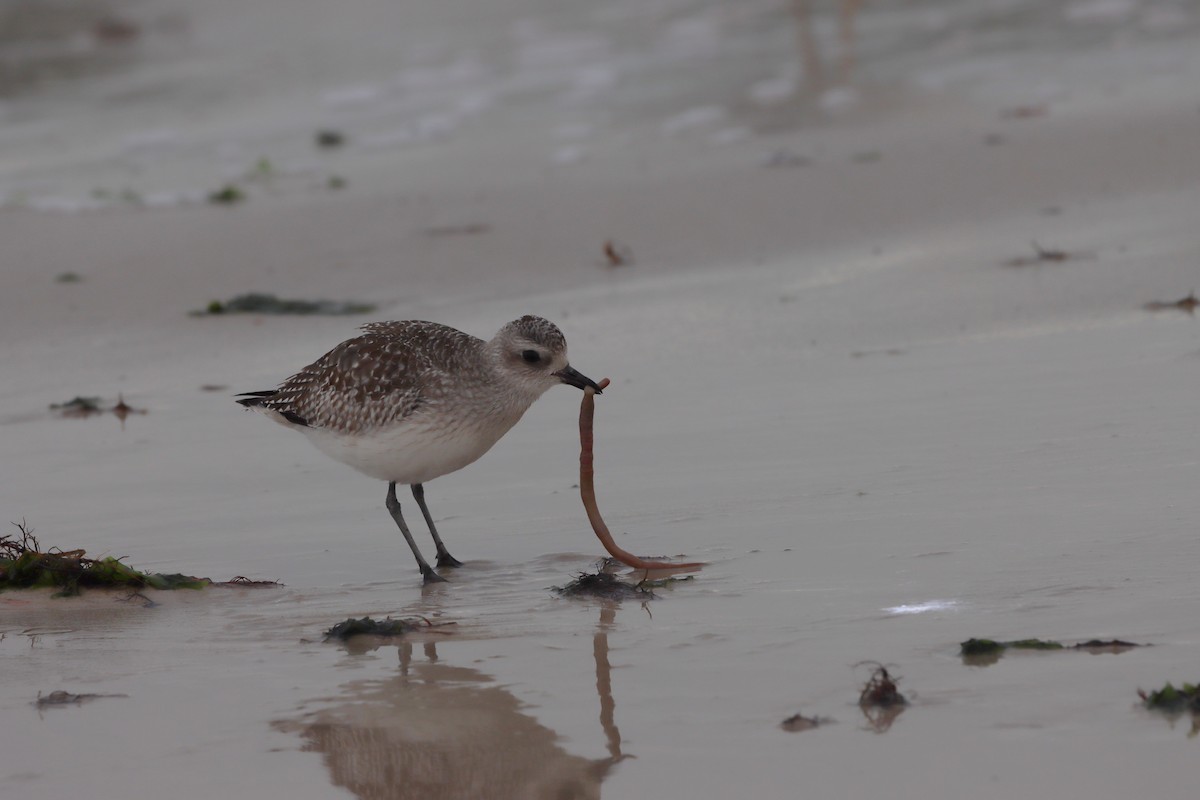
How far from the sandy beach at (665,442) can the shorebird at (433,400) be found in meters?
0.31

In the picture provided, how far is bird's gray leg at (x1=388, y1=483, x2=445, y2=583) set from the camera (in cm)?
539

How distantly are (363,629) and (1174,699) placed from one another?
7.33ft

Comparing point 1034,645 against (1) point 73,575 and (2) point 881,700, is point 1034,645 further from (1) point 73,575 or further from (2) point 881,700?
(1) point 73,575

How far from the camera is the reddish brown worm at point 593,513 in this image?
5055mm

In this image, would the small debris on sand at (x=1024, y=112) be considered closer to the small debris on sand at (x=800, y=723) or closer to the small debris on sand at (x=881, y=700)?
the small debris on sand at (x=881, y=700)

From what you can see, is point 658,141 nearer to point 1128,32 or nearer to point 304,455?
point 1128,32

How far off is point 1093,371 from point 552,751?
3.84 metres

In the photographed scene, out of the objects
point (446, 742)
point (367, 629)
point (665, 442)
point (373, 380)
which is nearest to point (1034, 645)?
point (446, 742)

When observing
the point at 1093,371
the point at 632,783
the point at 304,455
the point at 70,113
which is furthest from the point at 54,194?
the point at 632,783

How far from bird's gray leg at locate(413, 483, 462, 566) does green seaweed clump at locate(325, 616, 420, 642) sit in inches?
30.0

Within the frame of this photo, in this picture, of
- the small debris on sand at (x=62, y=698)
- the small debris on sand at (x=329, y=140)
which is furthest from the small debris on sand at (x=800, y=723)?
the small debris on sand at (x=329, y=140)

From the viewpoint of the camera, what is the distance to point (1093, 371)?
6875 mm

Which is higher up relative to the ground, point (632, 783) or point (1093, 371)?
point (1093, 371)

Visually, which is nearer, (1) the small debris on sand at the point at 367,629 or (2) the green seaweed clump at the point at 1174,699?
(2) the green seaweed clump at the point at 1174,699
